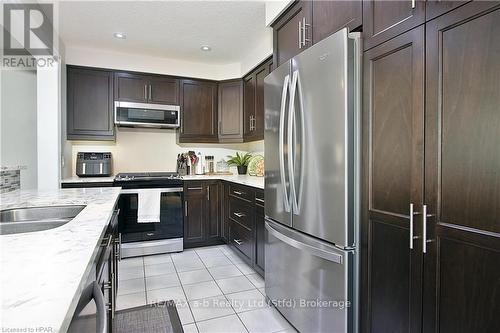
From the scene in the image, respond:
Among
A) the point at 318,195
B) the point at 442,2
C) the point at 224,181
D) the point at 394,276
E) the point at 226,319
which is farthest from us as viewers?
the point at 224,181

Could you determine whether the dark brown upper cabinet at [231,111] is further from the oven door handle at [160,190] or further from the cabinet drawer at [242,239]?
the cabinet drawer at [242,239]

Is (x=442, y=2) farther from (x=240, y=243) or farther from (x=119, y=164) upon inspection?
(x=119, y=164)

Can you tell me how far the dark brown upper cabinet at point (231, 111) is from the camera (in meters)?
3.86

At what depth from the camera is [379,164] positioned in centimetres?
131

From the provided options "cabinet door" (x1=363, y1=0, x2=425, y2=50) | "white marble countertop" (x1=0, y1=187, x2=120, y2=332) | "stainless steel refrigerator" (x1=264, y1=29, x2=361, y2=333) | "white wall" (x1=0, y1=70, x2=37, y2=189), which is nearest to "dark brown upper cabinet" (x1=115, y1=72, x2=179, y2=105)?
"white wall" (x1=0, y1=70, x2=37, y2=189)

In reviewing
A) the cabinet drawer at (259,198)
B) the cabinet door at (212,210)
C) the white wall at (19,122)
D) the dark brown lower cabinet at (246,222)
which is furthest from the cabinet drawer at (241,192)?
the white wall at (19,122)

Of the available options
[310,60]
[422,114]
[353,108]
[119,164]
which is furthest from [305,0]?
[119,164]

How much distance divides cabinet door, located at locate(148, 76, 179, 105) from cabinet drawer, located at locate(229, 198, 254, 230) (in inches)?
62.7

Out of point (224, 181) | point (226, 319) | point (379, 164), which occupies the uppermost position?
point (379, 164)

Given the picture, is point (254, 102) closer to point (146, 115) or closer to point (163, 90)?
point (163, 90)

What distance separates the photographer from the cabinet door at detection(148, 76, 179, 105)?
3689mm

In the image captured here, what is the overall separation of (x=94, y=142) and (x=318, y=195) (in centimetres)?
327

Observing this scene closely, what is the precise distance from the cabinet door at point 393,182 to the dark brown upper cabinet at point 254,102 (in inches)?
77.5

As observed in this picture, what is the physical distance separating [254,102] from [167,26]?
1.27 metres
